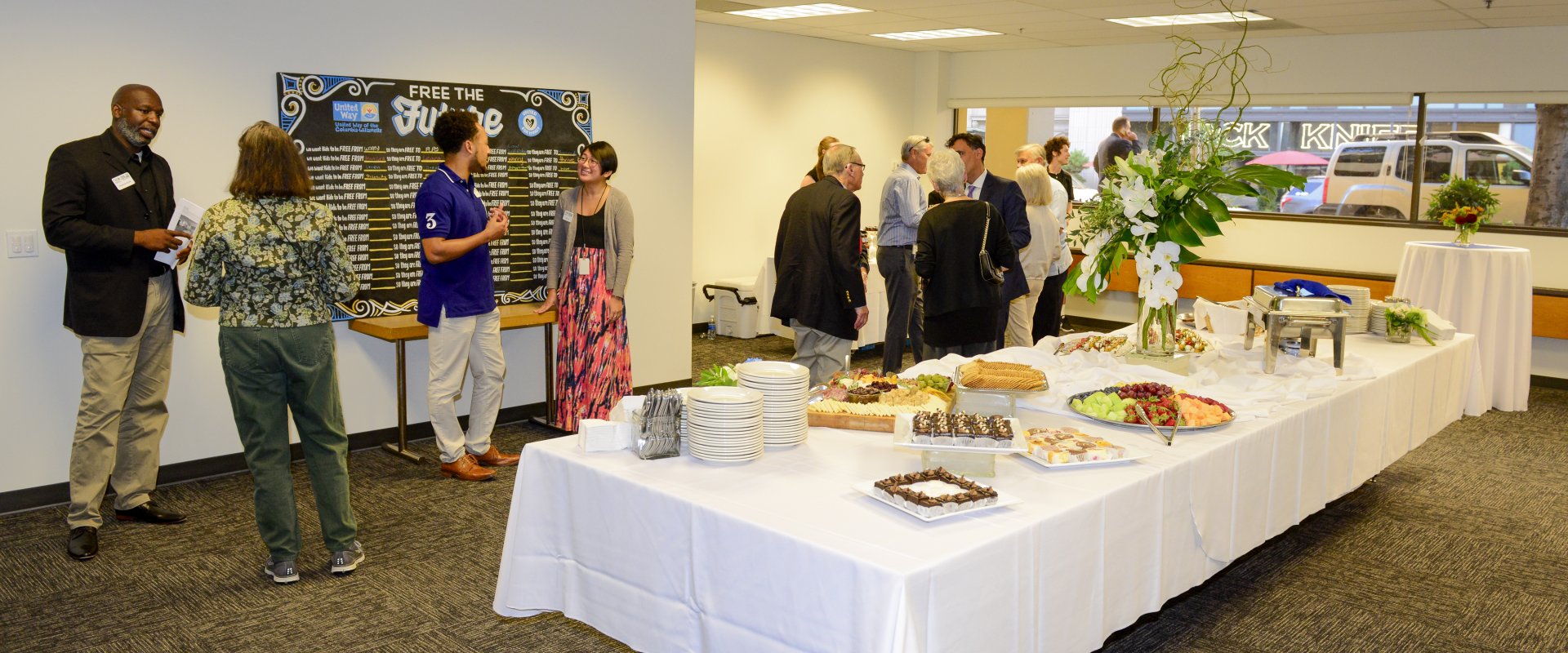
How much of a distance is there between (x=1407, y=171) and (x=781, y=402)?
25.7ft

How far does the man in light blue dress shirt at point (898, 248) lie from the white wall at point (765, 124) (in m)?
2.10

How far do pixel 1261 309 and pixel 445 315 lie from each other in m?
3.34

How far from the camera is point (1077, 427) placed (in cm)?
313

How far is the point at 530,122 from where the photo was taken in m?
5.89

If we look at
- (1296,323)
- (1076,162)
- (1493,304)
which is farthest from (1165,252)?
(1076,162)

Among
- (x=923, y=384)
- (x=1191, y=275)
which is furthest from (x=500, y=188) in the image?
(x=1191, y=275)

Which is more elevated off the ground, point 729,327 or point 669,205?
point 669,205

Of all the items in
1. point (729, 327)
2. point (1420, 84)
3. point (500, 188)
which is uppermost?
point (1420, 84)

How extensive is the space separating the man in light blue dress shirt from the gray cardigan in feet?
5.32

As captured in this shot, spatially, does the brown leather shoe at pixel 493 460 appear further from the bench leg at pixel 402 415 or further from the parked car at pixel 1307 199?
the parked car at pixel 1307 199

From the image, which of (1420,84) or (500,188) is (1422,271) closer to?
(1420,84)

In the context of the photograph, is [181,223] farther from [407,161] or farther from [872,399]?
[872,399]

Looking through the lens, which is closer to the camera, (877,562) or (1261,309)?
(877,562)

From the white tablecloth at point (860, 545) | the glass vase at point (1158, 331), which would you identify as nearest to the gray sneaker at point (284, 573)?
the white tablecloth at point (860, 545)
